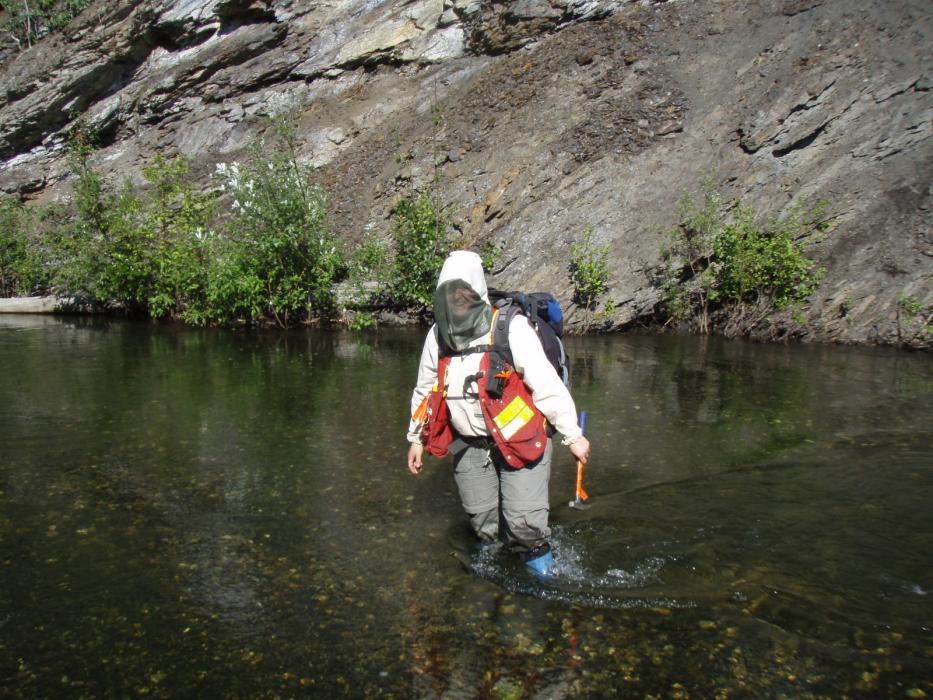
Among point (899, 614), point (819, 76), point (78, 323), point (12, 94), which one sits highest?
point (12, 94)

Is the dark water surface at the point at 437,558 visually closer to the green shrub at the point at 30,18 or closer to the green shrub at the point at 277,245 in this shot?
the green shrub at the point at 277,245

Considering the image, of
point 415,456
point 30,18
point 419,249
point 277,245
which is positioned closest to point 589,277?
point 419,249

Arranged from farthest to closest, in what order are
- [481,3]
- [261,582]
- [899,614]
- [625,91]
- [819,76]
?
1. [481,3]
2. [625,91]
3. [819,76]
4. [261,582]
5. [899,614]

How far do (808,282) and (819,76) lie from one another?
6502 millimetres

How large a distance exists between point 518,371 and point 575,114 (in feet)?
58.7

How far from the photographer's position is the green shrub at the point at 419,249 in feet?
56.5

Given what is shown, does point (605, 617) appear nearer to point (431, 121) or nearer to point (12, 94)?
point (431, 121)

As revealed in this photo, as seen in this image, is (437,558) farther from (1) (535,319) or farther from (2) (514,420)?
(1) (535,319)

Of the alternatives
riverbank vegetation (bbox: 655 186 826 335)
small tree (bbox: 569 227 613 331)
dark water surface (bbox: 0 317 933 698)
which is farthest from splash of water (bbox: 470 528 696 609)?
small tree (bbox: 569 227 613 331)

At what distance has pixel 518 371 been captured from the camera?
4414 millimetres

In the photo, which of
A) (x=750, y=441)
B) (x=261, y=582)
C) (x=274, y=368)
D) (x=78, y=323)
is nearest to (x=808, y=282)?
(x=750, y=441)

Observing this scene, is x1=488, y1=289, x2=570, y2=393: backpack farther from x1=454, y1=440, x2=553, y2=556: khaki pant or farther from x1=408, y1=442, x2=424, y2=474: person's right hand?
x1=408, y1=442, x2=424, y2=474: person's right hand

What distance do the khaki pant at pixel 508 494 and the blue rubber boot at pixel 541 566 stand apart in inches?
2.3

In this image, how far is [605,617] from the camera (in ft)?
14.3
